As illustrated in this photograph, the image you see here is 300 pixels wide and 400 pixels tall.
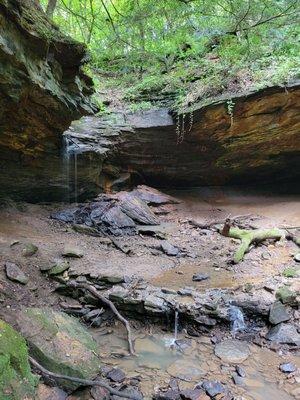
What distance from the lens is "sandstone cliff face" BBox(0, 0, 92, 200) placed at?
15.8 ft

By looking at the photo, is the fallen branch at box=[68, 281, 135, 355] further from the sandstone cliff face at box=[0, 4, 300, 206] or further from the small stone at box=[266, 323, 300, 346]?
the sandstone cliff face at box=[0, 4, 300, 206]

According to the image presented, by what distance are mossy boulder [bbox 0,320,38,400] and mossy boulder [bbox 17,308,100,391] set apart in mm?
327

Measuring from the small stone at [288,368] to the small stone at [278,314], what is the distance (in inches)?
29.5

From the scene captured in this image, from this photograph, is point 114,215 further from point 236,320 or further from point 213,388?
point 213,388

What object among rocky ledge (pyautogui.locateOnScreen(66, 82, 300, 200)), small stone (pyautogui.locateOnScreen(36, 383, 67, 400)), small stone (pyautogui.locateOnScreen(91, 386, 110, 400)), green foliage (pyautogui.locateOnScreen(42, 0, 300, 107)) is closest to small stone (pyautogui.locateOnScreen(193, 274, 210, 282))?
small stone (pyautogui.locateOnScreen(91, 386, 110, 400))

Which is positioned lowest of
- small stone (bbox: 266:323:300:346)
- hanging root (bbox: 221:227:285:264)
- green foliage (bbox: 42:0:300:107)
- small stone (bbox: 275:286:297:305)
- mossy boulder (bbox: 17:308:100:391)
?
small stone (bbox: 266:323:300:346)

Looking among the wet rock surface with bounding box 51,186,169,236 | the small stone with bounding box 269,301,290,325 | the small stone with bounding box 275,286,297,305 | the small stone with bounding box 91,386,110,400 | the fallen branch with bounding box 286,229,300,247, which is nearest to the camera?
the small stone with bounding box 91,386,110,400

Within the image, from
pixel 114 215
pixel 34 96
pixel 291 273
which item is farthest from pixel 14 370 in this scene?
pixel 114 215

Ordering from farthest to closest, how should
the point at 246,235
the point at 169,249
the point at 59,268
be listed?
the point at 246,235 → the point at 169,249 → the point at 59,268

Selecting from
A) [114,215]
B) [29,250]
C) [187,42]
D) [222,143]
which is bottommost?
[29,250]

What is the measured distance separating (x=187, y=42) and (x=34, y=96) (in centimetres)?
443

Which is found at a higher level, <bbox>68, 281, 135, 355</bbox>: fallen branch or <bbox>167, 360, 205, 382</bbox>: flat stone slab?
<bbox>68, 281, 135, 355</bbox>: fallen branch

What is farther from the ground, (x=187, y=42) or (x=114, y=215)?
(x=187, y=42)

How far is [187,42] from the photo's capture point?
861 centimetres
